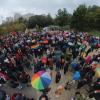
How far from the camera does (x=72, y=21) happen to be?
70938 millimetres

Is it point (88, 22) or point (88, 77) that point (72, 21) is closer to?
point (88, 22)

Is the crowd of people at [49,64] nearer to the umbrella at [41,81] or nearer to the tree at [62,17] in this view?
the umbrella at [41,81]

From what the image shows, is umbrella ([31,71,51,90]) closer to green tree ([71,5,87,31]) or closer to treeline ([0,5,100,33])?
treeline ([0,5,100,33])

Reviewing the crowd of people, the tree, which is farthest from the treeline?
the crowd of people

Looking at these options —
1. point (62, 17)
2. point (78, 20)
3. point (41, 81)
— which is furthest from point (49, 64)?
point (62, 17)

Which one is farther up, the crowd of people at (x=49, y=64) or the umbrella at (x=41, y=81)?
the umbrella at (x=41, y=81)

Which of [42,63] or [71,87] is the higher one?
[42,63]

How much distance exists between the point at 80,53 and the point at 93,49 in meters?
3.61

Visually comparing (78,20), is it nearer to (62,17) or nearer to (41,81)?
(62,17)

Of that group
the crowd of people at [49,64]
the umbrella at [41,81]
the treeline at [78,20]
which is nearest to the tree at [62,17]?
the treeline at [78,20]

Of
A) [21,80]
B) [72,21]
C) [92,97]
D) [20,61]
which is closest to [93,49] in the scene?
[20,61]

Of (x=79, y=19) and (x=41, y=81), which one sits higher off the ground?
(x=41, y=81)

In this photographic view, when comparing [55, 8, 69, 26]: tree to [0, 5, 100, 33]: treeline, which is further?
[55, 8, 69, 26]: tree

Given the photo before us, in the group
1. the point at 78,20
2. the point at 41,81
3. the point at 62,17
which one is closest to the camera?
the point at 41,81
